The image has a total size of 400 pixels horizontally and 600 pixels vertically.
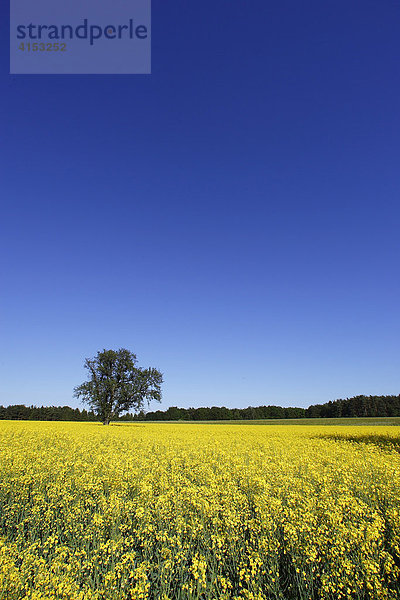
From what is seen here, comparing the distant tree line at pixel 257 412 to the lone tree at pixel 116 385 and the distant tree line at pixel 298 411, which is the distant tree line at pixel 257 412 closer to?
the distant tree line at pixel 298 411

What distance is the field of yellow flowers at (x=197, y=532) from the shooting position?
387 cm

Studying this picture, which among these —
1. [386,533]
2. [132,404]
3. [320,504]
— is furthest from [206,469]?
[132,404]

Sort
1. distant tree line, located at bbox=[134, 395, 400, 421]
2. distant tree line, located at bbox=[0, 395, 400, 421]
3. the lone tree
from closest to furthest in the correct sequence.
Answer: the lone tree
distant tree line, located at bbox=[0, 395, 400, 421]
distant tree line, located at bbox=[134, 395, 400, 421]

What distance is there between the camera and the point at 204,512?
5520mm

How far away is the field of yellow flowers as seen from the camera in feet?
12.7

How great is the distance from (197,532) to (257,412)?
344ft

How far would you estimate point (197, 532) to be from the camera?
5.13 meters

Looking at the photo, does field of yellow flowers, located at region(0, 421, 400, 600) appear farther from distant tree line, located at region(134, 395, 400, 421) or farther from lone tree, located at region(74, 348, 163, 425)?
distant tree line, located at region(134, 395, 400, 421)

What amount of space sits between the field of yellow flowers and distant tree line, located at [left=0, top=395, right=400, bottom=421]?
93970 millimetres

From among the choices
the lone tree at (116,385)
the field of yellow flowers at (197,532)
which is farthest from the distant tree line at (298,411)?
the field of yellow flowers at (197,532)

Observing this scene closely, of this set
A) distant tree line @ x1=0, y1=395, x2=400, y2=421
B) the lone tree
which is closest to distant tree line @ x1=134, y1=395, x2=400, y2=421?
distant tree line @ x1=0, y1=395, x2=400, y2=421

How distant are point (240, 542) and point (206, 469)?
11.3 ft

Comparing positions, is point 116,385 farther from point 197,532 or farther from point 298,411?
point 298,411

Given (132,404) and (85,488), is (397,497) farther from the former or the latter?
(132,404)
